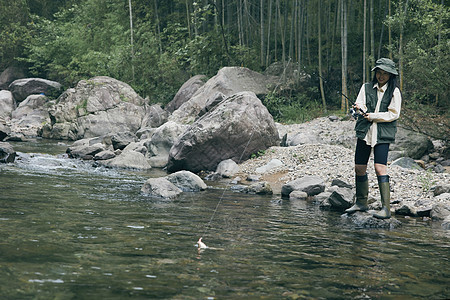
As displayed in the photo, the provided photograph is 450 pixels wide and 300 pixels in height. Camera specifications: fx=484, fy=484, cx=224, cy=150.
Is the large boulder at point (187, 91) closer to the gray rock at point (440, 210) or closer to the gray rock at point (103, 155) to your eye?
the gray rock at point (103, 155)

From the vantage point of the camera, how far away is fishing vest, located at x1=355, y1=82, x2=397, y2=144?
5.36 meters

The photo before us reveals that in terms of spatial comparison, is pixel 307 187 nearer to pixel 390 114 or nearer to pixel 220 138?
pixel 390 114

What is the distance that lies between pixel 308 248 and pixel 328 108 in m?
15.5

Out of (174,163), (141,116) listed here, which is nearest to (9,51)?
(141,116)

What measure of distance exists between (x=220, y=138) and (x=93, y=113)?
9.84 meters


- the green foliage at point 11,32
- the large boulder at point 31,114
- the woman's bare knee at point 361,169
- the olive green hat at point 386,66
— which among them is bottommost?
the large boulder at point 31,114

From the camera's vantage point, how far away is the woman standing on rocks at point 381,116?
535 cm

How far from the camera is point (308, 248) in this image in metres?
4.28

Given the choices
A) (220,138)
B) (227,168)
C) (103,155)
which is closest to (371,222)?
(227,168)

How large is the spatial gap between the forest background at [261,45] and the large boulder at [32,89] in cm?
120

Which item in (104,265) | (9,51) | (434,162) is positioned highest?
(9,51)

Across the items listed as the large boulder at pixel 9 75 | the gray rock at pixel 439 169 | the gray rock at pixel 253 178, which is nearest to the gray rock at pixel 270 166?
the gray rock at pixel 253 178

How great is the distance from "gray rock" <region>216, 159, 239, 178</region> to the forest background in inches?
120

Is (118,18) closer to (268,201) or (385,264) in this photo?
(268,201)
